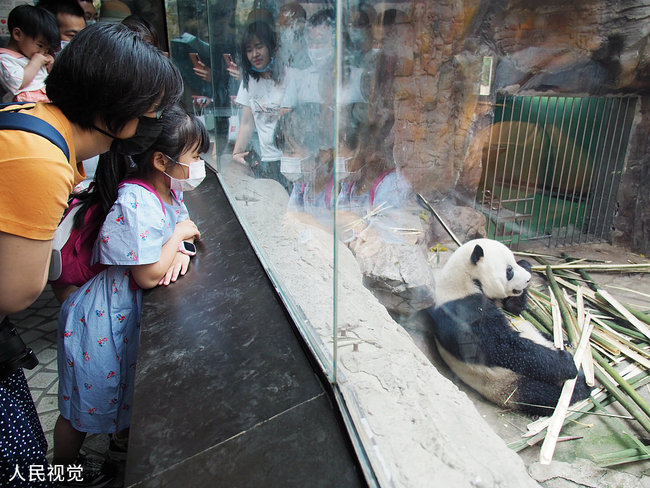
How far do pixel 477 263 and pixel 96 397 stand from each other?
A: 143 centimetres

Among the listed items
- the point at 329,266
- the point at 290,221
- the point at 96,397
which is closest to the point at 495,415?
the point at 329,266

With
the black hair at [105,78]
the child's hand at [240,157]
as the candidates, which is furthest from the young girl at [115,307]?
the child's hand at [240,157]

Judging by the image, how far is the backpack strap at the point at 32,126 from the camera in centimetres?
71

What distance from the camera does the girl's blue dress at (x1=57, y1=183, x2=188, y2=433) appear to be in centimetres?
123

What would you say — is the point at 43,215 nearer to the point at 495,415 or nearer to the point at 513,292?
the point at 495,415

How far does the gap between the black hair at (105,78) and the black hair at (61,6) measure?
7.31 ft

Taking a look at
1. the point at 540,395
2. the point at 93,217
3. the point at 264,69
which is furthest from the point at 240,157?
the point at 540,395

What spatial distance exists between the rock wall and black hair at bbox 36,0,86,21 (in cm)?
229

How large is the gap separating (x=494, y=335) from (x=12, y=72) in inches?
113

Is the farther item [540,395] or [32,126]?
[540,395]

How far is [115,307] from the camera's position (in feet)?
4.34

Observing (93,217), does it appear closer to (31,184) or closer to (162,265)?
(162,265)

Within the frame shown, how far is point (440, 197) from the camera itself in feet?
4.94

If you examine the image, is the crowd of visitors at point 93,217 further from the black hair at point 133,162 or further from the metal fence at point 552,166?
the metal fence at point 552,166
